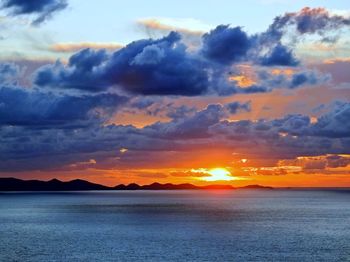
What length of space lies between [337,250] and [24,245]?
226ft

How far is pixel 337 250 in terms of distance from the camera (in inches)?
5226

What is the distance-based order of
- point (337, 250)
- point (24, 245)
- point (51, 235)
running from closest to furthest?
point (337, 250), point (24, 245), point (51, 235)

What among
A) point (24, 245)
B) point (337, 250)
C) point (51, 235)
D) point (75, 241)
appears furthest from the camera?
point (51, 235)

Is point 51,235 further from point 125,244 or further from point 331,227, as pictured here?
point 331,227

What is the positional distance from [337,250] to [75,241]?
→ 2409 inches

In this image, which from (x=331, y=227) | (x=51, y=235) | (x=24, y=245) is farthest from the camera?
(x=331, y=227)

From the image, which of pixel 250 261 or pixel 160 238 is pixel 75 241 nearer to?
pixel 160 238

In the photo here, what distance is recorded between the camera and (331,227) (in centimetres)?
19188

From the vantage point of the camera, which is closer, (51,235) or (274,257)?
(274,257)

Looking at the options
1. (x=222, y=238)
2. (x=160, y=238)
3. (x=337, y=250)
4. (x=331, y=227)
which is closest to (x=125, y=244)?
(x=160, y=238)

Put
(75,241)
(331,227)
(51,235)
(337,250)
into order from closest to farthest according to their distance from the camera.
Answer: (337,250) → (75,241) → (51,235) → (331,227)

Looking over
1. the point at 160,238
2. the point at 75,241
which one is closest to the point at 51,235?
the point at 75,241

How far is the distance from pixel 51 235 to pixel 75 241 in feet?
63.9

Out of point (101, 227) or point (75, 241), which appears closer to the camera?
point (75, 241)
